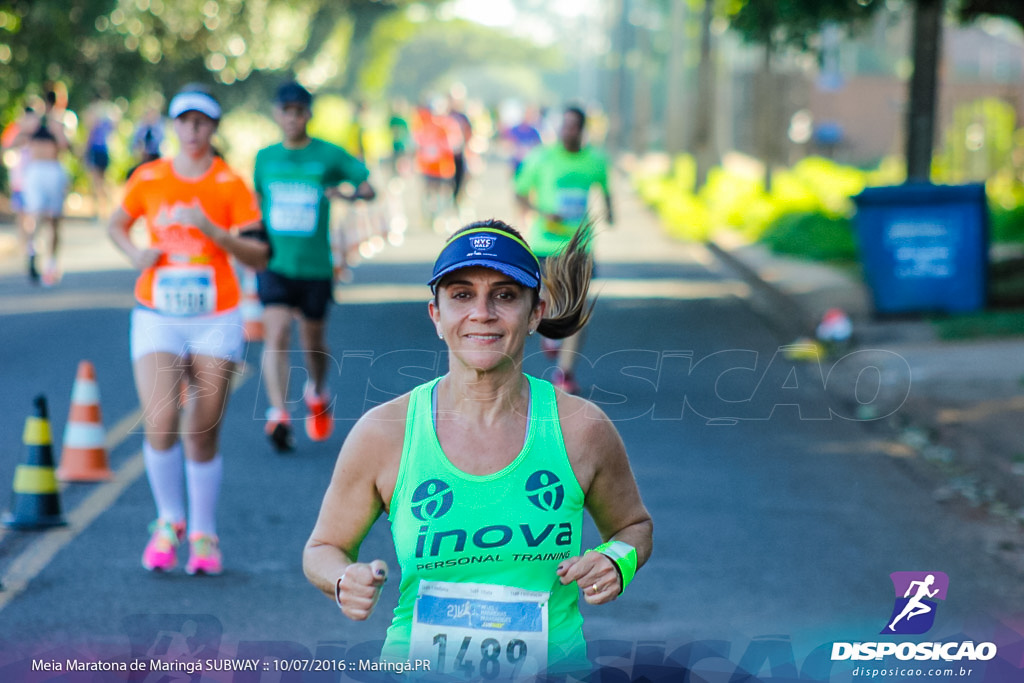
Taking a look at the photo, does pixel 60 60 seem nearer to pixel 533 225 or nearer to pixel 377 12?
pixel 533 225

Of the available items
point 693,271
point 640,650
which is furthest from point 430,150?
point 640,650

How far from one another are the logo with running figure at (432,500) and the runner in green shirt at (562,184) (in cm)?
814

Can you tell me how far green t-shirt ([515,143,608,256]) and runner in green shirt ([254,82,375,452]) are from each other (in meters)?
2.25

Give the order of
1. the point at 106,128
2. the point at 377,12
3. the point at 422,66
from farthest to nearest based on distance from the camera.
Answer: the point at 422,66, the point at 377,12, the point at 106,128

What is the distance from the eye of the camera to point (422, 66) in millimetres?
177625

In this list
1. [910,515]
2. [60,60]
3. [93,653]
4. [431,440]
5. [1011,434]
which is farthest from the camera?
[60,60]

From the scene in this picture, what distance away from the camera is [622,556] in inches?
139

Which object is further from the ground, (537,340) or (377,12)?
(377,12)

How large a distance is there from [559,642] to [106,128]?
91.0ft

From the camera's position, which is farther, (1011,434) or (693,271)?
(693,271)

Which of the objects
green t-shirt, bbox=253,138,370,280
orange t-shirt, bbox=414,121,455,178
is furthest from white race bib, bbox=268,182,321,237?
orange t-shirt, bbox=414,121,455,178

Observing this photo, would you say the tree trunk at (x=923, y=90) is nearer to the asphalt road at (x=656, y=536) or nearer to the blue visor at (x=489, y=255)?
the asphalt road at (x=656, y=536)

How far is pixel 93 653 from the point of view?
5840 millimetres

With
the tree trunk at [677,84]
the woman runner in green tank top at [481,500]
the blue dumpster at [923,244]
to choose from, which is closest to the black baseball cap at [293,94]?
the woman runner in green tank top at [481,500]
